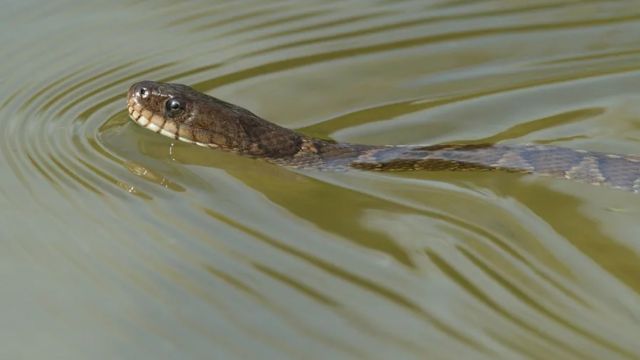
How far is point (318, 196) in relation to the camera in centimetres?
633

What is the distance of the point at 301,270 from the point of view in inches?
216

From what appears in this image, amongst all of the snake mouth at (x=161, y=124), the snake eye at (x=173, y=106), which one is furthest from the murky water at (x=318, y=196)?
the snake eye at (x=173, y=106)

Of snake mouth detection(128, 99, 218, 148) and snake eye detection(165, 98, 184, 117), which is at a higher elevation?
snake eye detection(165, 98, 184, 117)

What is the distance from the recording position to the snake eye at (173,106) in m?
6.89

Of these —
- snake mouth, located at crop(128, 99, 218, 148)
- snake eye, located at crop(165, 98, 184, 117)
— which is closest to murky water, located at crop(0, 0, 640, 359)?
snake mouth, located at crop(128, 99, 218, 148)

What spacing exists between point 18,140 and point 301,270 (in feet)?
7.64

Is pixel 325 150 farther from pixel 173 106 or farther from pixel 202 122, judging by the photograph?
pixel 173 106

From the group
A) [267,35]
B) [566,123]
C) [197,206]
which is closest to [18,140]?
[197,206]

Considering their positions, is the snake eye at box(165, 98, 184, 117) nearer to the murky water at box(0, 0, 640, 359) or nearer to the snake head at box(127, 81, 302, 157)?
the snake head at box(127, 81, 302, 157)

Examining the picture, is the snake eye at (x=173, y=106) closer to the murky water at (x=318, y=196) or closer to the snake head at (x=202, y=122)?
the snake head at (x=202, y=122)

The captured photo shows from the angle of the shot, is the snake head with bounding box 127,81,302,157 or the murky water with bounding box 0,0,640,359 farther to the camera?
the snake head with bounding box 127,81,302,157

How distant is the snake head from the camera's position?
22.5 feet

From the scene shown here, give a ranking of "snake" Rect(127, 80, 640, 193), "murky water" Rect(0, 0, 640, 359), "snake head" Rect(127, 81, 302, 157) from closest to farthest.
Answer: "murky water" Rect(0, 0, 640, 359) → "snake" Rect(127, 80, 640, 193) → "snake head" Rect(127, 81, 302, 157)

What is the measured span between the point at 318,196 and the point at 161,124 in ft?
3.69
